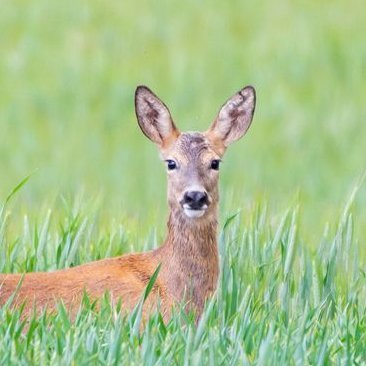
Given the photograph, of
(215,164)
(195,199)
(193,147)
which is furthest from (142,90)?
(195,199)

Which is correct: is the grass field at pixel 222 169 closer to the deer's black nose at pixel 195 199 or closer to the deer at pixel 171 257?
the deer at pixel 171 257

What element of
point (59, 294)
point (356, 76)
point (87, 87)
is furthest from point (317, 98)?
point (59, 294)

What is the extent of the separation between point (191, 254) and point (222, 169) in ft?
17.8

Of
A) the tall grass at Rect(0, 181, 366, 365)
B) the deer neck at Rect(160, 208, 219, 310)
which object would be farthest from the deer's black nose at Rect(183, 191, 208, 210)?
the tall grass at Rect(0, 181, 366, 365)

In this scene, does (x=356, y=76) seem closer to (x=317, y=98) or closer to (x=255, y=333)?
(x=317, y=98)

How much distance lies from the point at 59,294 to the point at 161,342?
825 mm

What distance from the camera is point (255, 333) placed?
845 centimetres

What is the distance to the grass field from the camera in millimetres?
8352

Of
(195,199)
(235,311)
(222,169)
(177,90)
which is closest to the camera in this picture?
(195,199)

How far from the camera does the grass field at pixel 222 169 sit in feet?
27.4

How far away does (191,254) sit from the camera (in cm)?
945

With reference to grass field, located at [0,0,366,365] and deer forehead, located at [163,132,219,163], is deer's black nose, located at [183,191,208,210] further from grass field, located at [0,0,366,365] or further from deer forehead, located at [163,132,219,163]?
grass field, located at [0,0,366,365]

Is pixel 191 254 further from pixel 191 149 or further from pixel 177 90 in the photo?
pixel 177 90

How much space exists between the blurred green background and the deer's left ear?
2.91 m
